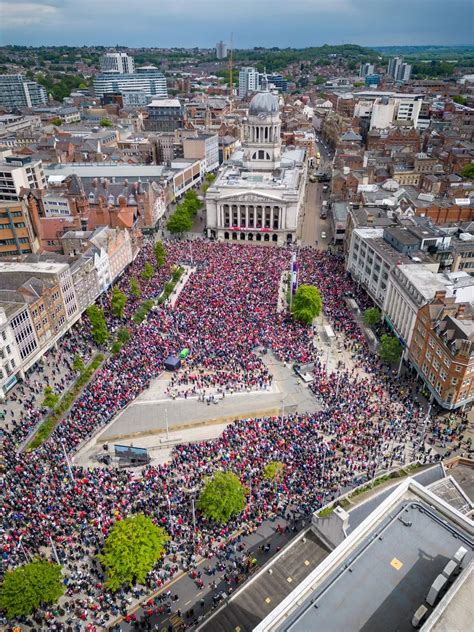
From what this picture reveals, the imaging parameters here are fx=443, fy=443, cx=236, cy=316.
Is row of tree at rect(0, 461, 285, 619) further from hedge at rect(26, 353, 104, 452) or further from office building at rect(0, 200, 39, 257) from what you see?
office building at rect(0, 200, 39, 257)

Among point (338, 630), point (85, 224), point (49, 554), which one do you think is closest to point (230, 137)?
point (85, 224)

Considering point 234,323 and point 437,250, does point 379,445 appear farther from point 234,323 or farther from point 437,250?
point 437,250

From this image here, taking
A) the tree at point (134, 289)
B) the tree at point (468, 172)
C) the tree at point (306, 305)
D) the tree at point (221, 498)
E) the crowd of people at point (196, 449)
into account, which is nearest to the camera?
the crowd of people at point (196, 449)

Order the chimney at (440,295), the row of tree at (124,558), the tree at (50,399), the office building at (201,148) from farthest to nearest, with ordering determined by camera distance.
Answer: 1. the office building at (201,148)
2. the chimney at (440,295)
3. the tree at (50,399)
4. the row of tree at (124,558)

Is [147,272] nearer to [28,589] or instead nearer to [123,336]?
[123,336]

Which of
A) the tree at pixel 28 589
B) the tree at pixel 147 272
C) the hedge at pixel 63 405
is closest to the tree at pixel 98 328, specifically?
the hedge at pixel 63 405

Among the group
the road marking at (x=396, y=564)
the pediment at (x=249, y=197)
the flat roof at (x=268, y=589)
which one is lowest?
the flat roof at (x=268, y=589)

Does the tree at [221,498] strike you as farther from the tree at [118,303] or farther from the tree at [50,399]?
the tree at [118,303]
